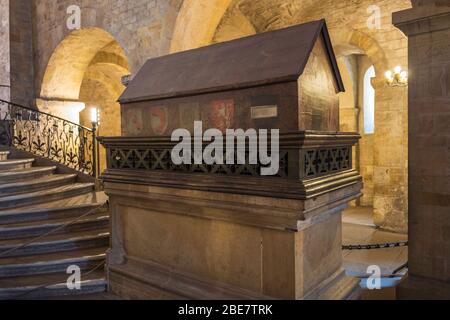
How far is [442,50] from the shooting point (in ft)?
9.68

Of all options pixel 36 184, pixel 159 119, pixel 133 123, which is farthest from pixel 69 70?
pixel 159 119

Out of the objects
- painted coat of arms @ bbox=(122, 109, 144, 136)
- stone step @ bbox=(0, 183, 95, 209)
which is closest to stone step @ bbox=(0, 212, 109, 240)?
stone step @ bbox=(0, 183, 95, 209)

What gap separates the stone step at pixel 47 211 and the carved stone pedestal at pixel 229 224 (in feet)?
5.44

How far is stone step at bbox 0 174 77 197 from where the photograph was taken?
16.2ft

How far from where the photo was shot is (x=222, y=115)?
8.19ft

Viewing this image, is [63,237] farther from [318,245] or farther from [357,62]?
[357,62]

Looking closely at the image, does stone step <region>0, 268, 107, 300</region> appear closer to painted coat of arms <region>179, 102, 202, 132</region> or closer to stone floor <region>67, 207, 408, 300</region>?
stone floor <region>67, 207, 408, 300</region>

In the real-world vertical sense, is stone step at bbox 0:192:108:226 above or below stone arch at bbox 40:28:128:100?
below

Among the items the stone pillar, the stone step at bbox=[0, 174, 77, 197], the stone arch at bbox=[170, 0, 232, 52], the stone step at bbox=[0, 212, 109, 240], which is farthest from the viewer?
the stone arch at bbox=[170, 0, 232, 52]

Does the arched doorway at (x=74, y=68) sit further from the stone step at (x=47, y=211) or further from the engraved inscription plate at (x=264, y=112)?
the engraved inscription plate at (x=264, y=112)

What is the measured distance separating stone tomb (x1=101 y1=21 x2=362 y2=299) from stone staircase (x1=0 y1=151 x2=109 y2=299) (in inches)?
23.6

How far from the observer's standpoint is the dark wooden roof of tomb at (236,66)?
2301mm

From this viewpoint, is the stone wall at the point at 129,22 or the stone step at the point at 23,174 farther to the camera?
the stone wall at the point at 129,22

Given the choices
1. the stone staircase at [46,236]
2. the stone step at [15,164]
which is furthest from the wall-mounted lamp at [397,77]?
the stone step at [15,164]
